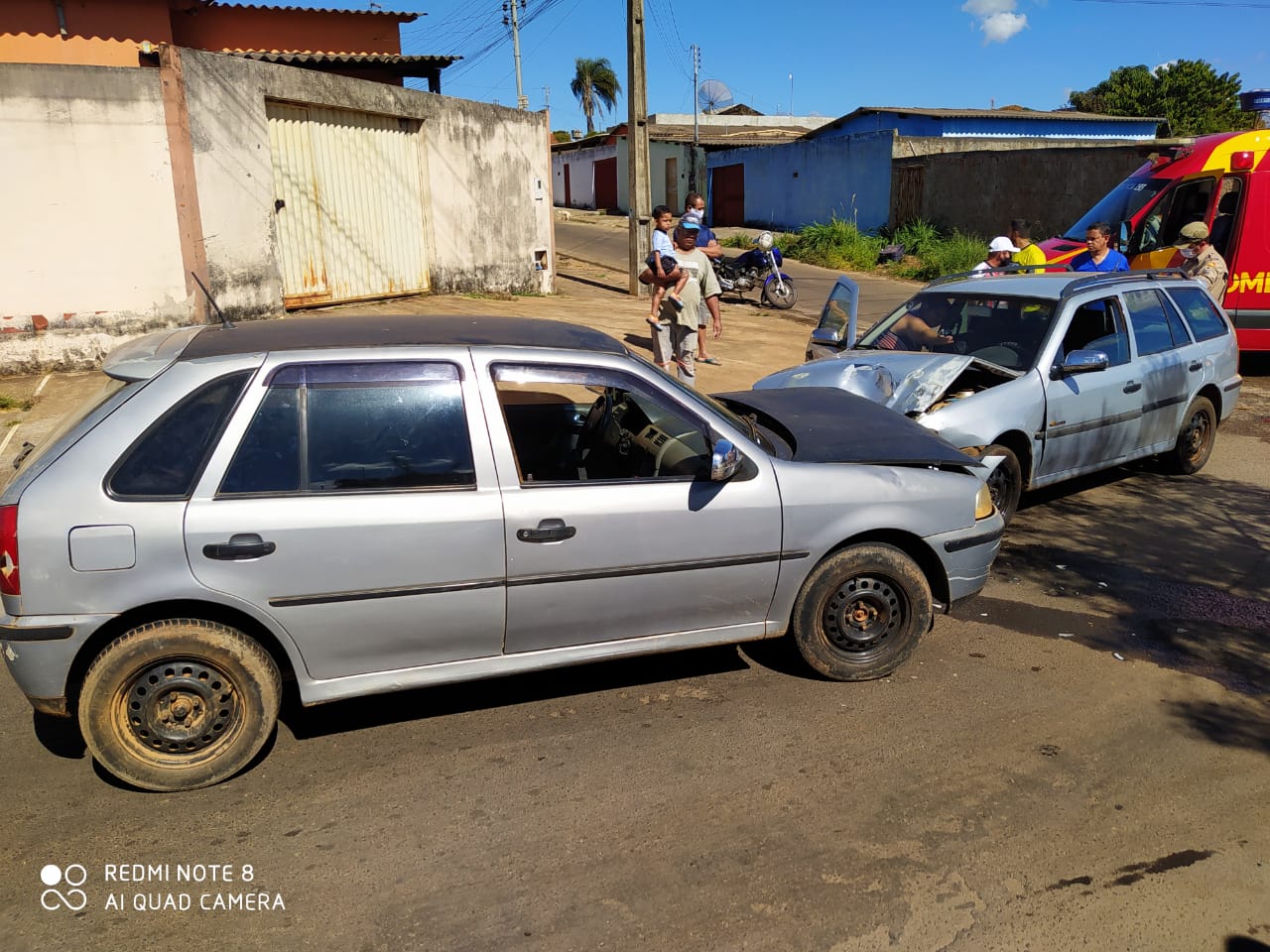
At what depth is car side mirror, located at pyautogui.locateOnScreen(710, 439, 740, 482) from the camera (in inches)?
155

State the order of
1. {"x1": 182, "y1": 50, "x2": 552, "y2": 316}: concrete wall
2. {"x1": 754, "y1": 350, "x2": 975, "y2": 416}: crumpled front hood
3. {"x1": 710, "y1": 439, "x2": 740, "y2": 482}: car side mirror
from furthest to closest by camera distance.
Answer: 1. {"x1": 182, "y1": 50, "x2": 552, "y2": 316}: concrete wall
2. {"x1": 754, "y1": 350, "x2": 975, "y2": 416}: crumpled front hood
3. {"x1": 710, "y1": 439, "x2": 740, "y2": 482}: car side mirror

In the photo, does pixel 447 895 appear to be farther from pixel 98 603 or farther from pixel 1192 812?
pixel 1192 812

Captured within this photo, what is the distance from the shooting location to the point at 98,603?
346 centimetres

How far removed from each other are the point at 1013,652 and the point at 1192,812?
138cm

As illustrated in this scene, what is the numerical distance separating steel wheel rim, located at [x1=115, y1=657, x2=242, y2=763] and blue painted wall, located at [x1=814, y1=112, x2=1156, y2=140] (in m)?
33.3

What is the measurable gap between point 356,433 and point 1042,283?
550 cm

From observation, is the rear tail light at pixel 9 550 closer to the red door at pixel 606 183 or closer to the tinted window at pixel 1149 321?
the tinted window at pixel 1149 321

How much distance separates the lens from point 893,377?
6.46 m

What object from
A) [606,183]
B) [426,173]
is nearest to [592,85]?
[606,183]

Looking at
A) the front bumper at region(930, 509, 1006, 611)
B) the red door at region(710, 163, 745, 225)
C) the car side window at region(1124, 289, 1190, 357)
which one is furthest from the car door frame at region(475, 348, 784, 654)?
the red door at region(710, 163, 745, 225)

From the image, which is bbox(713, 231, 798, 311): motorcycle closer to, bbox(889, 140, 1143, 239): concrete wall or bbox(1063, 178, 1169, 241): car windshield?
bbox(1063, 178, 1169, 241): car windshield

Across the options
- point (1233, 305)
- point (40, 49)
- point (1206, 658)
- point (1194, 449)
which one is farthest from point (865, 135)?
point (1206, 658)

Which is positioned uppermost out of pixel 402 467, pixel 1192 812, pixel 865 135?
pixel 865 135

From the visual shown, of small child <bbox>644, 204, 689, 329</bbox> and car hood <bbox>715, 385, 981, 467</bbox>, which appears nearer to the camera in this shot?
car hood <bbox>715, 385, 981, 467</bbox>
